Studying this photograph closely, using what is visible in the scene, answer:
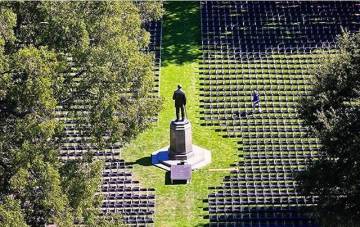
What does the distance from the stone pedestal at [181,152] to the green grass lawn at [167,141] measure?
375 mm

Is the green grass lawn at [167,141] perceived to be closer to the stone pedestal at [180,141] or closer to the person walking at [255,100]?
the stone pedestal at [180,141]

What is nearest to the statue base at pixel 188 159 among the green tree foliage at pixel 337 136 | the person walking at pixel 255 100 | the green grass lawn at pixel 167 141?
the green grass lawn at pixel 167 141

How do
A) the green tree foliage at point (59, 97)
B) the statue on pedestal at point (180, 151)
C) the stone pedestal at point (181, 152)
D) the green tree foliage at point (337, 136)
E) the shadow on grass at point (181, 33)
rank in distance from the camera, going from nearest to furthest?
the green tree foliage at point (59, 97) → the green tree foliage at point (337, 136) → the statue on pedestal at point (180, 151) → the stone pedestal at point (181, 152) → the shadow on grass at point (181, 33)

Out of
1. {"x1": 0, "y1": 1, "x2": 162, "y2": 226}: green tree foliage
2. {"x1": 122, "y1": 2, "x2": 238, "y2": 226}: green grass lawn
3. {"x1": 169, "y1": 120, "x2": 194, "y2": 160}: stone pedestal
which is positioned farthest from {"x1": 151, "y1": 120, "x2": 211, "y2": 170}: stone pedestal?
{"x1": 0, "y1": 1, "x2": 162, "y2": 226}: green tree foliage

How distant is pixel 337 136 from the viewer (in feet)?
88.5

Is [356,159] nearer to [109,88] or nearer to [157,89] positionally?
[109,88]

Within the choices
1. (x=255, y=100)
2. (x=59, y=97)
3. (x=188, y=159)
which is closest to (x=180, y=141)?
(x=188, y=159)

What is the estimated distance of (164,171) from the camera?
3472cm

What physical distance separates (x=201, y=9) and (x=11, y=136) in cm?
2592

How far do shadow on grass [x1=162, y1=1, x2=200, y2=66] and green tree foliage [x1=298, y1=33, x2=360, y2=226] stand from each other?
16.5m

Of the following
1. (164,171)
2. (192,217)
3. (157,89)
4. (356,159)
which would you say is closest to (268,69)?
(157,89)

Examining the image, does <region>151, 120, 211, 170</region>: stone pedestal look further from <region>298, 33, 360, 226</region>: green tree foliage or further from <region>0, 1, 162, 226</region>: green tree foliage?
<region>298, 33, 360, 226</region>: green tree foliage

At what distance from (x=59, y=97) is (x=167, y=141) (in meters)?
11.7

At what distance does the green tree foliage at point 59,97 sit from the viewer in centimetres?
2458
